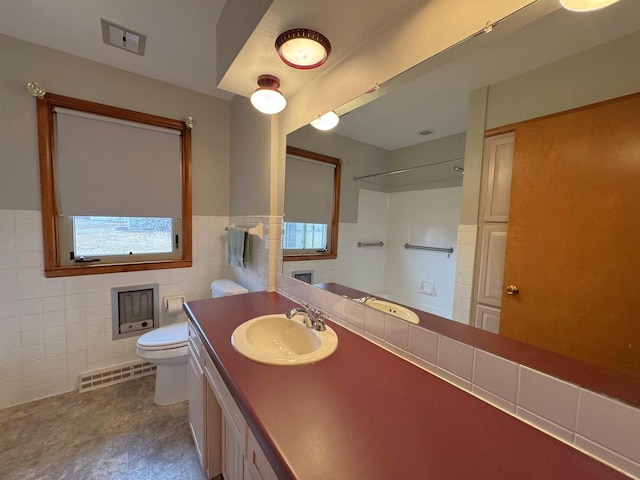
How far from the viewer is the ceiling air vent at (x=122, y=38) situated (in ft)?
4.99

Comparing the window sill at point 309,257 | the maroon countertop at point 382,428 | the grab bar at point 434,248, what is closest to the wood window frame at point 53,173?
the window sill at point 309,257

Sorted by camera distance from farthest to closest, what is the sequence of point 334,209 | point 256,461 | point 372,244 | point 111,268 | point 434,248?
1. point 111,268
2. point 334,209
3. point 372,244
4. point 434,248
5. point 256,461

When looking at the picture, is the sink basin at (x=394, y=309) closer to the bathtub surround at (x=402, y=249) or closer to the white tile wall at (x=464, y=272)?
the bathtub surround at (x=402, y=249)

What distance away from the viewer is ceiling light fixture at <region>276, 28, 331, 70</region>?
3.29 feet

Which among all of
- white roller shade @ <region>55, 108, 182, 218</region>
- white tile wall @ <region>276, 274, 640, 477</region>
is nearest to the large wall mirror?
white tile wall @ <region>276, 274, 640, 477</region>

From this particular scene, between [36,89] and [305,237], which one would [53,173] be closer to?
[36,89]

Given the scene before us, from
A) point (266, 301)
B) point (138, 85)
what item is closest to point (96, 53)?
point (138, 85)

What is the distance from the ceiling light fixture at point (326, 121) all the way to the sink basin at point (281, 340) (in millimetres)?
978

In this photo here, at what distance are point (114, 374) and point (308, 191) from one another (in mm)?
2128

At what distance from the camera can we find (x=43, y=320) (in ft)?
5.87

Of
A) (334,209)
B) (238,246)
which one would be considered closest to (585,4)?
(334,209)

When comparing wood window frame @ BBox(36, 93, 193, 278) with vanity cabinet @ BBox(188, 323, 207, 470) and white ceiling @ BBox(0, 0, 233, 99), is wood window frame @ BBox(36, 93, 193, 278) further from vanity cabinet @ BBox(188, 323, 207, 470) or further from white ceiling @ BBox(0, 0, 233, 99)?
vanity cabinet @ BBox(188, 323, 207, 470)

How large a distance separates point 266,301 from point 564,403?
1.32m

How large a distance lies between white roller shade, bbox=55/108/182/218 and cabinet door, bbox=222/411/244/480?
5.74 ft
